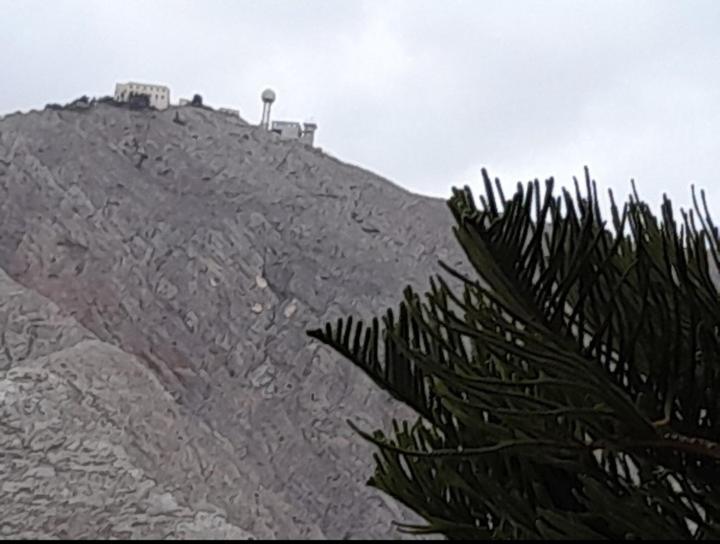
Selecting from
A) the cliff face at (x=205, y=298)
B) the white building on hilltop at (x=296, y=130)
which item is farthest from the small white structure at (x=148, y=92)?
the white building on hilltop at (x=296, y=130)

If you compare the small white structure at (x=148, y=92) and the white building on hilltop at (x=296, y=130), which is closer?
the small white structure at (x=148, y=92)

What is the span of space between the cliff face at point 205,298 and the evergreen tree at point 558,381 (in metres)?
5.92

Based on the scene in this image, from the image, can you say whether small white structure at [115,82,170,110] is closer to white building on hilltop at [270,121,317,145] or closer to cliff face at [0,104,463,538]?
cliff face at [0,104,463,538]

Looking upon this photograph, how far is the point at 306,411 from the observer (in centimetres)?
1141

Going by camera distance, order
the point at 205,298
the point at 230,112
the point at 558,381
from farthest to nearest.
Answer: the point at 230,112, the point at 205,298, the point at 558,381

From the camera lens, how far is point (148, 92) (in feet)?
60.3

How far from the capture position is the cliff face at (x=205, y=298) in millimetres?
9133

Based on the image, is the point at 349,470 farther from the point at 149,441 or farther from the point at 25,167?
the point at 25,167

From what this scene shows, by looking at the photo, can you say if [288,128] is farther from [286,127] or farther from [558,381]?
[558,381]

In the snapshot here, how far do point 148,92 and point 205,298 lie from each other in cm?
700

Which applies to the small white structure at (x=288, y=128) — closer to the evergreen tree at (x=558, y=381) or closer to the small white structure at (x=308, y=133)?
the small white structure at (x=308, y=133)

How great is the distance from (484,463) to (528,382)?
38cm

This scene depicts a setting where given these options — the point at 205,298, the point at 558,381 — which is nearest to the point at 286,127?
the point at 205,298

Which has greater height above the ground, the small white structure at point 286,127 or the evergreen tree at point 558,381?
the small white structure at point 286,127
